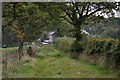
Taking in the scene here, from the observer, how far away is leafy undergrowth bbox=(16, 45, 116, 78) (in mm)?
1924

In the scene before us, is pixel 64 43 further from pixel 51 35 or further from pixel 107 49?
pixel 107 49

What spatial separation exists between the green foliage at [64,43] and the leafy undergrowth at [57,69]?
0.16ft

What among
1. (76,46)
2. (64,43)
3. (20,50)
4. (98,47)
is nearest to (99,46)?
(98,47)

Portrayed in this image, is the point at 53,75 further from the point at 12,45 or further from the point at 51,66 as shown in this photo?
the point at 12,45

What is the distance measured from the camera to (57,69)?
1.95 metres

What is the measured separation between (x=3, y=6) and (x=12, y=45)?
329 millimetres

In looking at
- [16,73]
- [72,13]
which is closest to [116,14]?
[72,13]

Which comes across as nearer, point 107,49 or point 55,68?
point 55,68

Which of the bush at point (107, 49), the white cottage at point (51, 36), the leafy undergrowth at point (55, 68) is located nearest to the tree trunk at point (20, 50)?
the leafy undergrowth at point (55, 68)

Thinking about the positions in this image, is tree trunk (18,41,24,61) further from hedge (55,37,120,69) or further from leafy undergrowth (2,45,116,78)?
hedge (55,37,120,69)

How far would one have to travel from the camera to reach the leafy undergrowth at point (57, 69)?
6.31ft

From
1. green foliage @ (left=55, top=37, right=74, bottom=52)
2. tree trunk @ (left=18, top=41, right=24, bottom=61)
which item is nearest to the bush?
green foliage @ (left=55, top=37, right=74, bottom=52)

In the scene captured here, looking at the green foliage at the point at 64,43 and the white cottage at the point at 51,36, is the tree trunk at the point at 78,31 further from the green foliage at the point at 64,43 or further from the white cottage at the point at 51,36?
the white cottage at the point at 51,36

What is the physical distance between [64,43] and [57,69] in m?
0.24
